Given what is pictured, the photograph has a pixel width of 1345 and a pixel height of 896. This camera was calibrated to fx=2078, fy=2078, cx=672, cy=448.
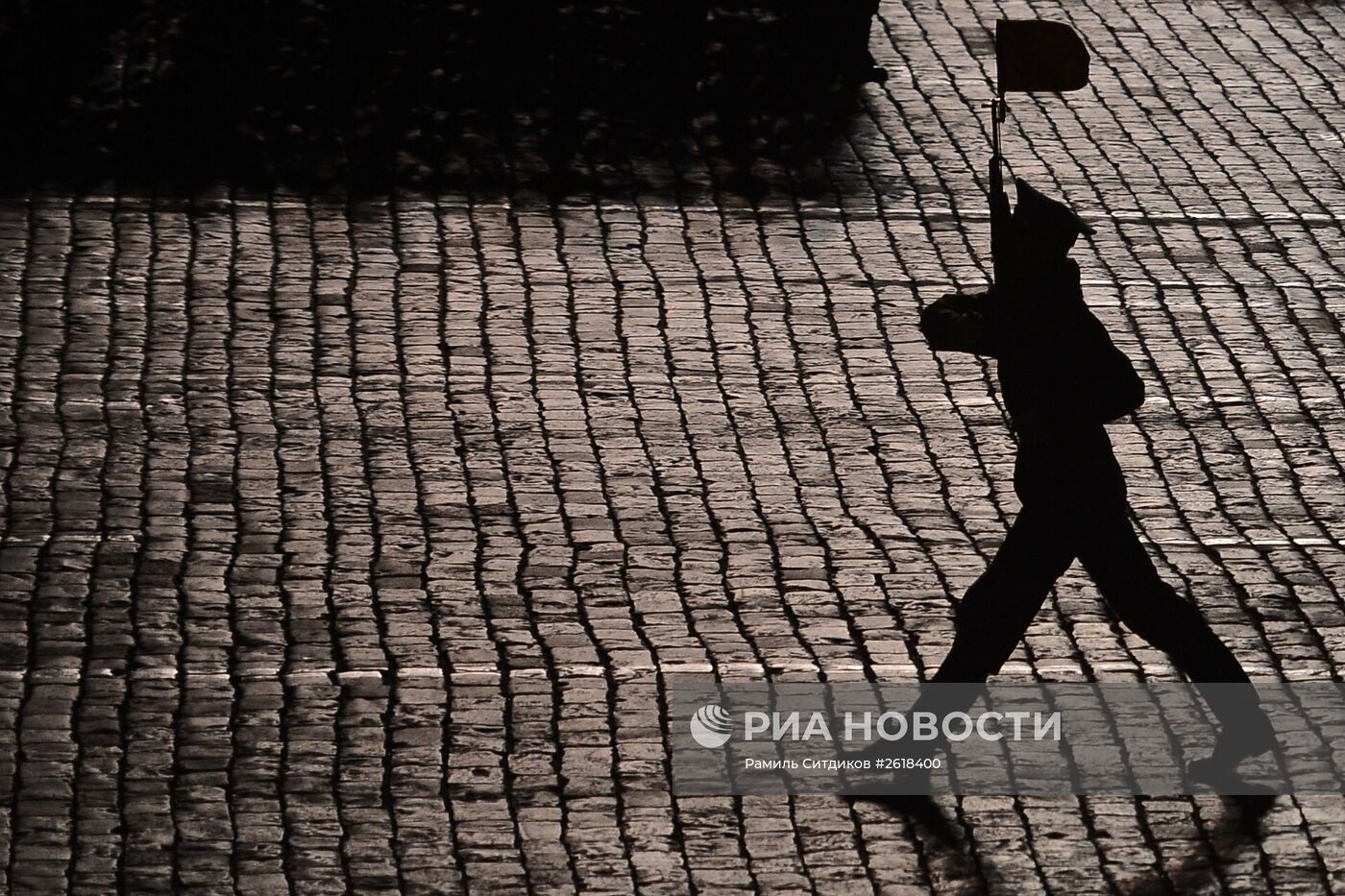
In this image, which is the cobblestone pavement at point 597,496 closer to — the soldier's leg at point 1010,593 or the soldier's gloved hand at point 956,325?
the soldier's leg at point 1010,593

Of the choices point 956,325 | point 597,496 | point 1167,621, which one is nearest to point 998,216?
point 956,325

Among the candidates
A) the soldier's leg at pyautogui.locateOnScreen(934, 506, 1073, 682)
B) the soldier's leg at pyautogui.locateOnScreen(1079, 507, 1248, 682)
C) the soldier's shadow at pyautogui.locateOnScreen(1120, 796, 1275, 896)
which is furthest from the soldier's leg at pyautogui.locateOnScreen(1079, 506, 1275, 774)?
the soldier's shadow at pyautogui.locateOnScreen(1120, 796, 1275, 896)

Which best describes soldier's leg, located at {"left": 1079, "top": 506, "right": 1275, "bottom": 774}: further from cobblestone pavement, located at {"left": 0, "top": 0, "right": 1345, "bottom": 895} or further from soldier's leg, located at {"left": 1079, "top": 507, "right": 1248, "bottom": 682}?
cobblestone pavement, located at {"left": 0, "top": 0, "right": 1345, "bottom": 895}

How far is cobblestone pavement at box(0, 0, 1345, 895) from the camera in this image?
665 cm

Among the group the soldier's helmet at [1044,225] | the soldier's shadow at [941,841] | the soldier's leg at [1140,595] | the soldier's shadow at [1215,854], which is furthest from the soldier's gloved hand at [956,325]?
the soldier's shadow at [1215,854]

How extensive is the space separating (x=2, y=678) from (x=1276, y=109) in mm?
9358

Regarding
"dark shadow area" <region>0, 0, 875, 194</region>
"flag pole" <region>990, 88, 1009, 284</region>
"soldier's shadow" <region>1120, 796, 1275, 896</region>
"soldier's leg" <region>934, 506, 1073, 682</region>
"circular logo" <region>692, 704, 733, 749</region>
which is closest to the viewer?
"soldier's shadow" <region>1120, 796, 1275, 896</region>

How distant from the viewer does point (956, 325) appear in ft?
21.4

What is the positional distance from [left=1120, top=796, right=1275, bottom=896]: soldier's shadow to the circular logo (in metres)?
1.51

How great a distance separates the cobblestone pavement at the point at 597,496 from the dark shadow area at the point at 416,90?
29 cm

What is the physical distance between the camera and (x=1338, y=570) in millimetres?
8336

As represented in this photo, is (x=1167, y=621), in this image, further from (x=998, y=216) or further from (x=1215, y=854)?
(x=998, y=216)

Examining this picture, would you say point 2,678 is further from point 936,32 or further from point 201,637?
point 936,32

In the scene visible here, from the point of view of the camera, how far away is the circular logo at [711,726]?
7.17 metres
